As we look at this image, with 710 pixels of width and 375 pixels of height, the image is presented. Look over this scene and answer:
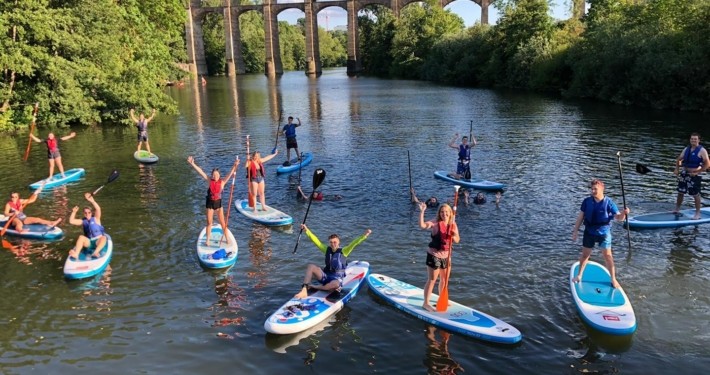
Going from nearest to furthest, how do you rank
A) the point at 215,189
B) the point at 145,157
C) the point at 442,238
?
the point at 442,238, the point at 215,189, the point at 145,157

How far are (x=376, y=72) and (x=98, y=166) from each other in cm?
9363

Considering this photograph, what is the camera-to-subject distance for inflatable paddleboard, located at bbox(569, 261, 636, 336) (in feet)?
30.7

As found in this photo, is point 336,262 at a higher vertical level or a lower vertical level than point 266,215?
higher

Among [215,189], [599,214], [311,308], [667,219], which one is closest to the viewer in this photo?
[311,308]

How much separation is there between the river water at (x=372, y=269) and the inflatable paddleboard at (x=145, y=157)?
39 cm

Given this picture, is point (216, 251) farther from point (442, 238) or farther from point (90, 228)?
point (442, 238)

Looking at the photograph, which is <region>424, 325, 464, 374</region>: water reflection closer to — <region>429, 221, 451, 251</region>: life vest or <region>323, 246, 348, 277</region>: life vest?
<region>429, 221, 451, 251</region>: life vest

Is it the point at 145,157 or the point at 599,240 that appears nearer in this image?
the point at 599,240

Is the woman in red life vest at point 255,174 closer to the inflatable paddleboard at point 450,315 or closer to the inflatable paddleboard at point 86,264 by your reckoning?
the inflatable paddleboard at point 86,264

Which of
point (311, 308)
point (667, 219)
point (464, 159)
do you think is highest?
point (464, 159)

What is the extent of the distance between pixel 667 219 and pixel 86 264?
14553 mm

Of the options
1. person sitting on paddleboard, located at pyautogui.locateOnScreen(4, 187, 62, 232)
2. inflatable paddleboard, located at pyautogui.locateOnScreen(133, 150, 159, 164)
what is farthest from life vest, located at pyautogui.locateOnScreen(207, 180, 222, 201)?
inflatable paddleboard, located at pyautogui.locateOnScreen(133, 150, 159, 164)

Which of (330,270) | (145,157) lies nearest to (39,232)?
(330,270)

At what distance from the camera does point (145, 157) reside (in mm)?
25016
